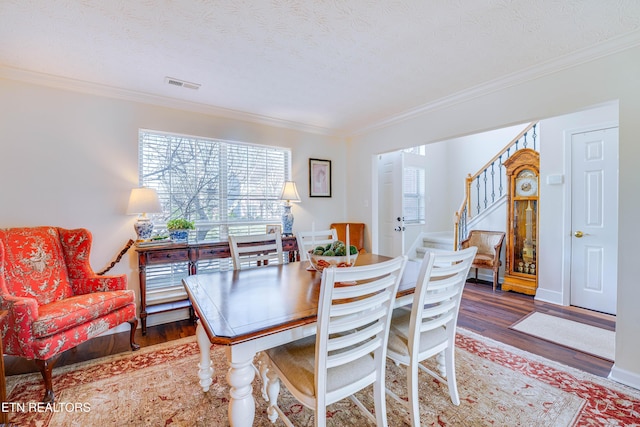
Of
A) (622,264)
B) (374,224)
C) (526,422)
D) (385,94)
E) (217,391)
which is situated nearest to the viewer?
(526,422)

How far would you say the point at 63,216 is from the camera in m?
2.64

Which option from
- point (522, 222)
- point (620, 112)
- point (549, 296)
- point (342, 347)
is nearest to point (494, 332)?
point (549, 296)

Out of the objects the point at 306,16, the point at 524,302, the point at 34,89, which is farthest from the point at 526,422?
the point at 34,89

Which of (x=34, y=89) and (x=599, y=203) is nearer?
(x=34, y=89)

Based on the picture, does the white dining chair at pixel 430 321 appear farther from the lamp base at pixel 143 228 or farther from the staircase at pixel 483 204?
the staircase at pixel 483 204

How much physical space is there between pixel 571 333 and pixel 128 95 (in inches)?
196

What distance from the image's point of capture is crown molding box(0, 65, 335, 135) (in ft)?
8.04

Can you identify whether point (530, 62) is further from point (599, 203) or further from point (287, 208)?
point (287, 208)

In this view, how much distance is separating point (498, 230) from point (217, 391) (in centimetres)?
470

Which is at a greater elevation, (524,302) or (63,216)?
(63,216)

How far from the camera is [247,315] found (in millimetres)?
1287

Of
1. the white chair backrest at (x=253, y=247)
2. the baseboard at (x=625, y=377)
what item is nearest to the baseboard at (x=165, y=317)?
the white chair backrest at (x=253, y=247)

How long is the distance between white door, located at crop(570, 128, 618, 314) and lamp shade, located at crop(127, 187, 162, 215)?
15.7 ft

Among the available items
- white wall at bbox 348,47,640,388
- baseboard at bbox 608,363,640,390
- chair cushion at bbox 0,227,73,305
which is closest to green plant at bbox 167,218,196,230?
chair cushion at bbox 0,227,73,305
